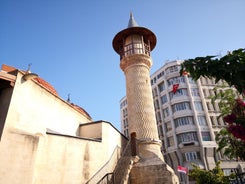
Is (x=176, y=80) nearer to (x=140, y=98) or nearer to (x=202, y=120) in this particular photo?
(x=202, y=120)

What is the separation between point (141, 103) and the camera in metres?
15.1

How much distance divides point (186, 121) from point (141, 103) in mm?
17119

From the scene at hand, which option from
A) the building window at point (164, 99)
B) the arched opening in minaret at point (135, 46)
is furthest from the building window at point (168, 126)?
the arched opening in minaret at point (135, 46)

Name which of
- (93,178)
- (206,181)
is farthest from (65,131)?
(206,181)

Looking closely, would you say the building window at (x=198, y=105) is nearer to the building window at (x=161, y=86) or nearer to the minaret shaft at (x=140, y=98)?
the building window at (x=161, y=86)

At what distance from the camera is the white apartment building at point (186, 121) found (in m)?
27.1

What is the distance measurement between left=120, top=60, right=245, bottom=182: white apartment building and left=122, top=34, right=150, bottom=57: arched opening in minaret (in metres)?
10.6

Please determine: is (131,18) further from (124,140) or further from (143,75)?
(124,140)

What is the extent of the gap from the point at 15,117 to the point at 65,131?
470cm

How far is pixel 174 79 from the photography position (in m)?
33.4

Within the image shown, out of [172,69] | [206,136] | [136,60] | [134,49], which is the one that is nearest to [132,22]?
[134,49]

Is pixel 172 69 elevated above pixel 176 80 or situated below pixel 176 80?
above

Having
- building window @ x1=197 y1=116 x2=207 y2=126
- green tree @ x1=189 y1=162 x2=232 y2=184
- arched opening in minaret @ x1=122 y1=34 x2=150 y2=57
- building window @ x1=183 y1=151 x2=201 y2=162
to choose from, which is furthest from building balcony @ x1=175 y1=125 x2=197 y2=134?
arched opening in minaret @ x1=122 y1=34 x2=150 y2=57

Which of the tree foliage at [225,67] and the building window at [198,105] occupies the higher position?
the building window at [198,105]
